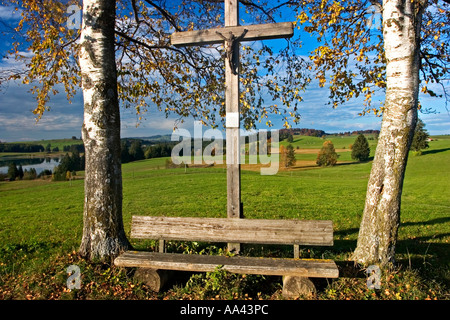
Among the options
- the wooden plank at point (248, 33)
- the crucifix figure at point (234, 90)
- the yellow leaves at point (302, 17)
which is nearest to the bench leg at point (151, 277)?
the crucifix figure at point (234, 90)

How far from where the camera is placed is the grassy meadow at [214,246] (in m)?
3.98

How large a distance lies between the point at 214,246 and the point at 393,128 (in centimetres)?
A: 328

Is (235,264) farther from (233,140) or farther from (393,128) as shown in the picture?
(393,128)

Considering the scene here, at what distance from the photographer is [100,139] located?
472 cm

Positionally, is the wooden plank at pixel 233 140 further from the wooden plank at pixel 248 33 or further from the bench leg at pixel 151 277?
the bench leg at pixel 151 277

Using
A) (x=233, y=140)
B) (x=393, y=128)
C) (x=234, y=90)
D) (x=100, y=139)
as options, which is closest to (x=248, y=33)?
(x=234, y=90)

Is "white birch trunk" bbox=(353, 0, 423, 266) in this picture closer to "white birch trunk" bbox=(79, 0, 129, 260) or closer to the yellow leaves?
the yellow leaves

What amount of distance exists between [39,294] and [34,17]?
6.44 metres

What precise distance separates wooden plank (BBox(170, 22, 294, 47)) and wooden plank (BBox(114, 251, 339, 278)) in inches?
135

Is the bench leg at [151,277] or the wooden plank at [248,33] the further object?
the wooden plank at [248,33]

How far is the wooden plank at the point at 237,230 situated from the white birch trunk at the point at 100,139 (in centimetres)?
45

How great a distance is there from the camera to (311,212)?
34.6 ft

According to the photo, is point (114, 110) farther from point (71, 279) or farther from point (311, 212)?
point (311, 212)
